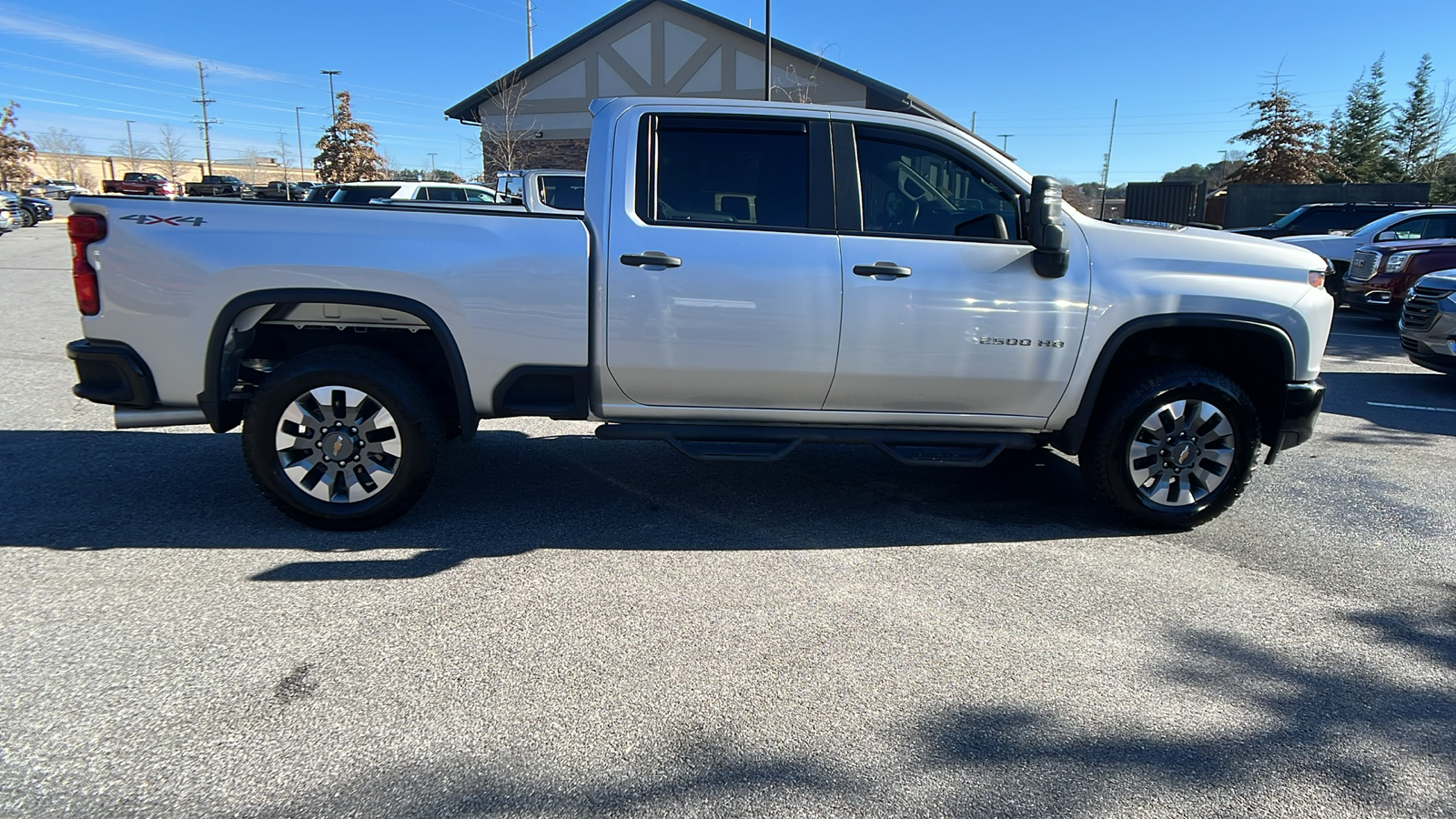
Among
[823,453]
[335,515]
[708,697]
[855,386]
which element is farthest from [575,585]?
[823,453]

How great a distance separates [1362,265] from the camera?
1288 cm

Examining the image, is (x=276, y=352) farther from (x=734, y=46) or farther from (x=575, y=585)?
(x=734, y=46)

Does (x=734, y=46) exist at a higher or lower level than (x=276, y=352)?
higher

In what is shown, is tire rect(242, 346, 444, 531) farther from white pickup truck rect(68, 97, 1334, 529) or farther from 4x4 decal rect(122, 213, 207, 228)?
4x4 decal rect(122, 213, 207, 228)

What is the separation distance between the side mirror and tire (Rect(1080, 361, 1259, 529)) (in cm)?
84

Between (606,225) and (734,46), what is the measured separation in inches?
1268

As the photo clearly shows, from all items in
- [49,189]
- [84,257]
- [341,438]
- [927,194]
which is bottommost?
[341,438]

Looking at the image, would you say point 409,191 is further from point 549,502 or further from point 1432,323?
point 1432,323

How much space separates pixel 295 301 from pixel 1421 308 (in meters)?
9.89

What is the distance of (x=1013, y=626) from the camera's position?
3.57 metres

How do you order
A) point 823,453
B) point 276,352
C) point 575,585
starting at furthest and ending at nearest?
point 823,453
point 276,352
point 575,585

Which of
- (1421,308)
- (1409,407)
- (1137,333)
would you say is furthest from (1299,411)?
(1421,308)

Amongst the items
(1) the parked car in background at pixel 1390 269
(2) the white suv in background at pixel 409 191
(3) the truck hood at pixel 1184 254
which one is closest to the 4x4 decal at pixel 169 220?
(3) the truck hood at pixel 1184 254

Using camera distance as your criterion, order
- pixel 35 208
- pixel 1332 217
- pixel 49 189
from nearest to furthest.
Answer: pixel 1332 217 < pixel 35 208 < pixel 49 189
